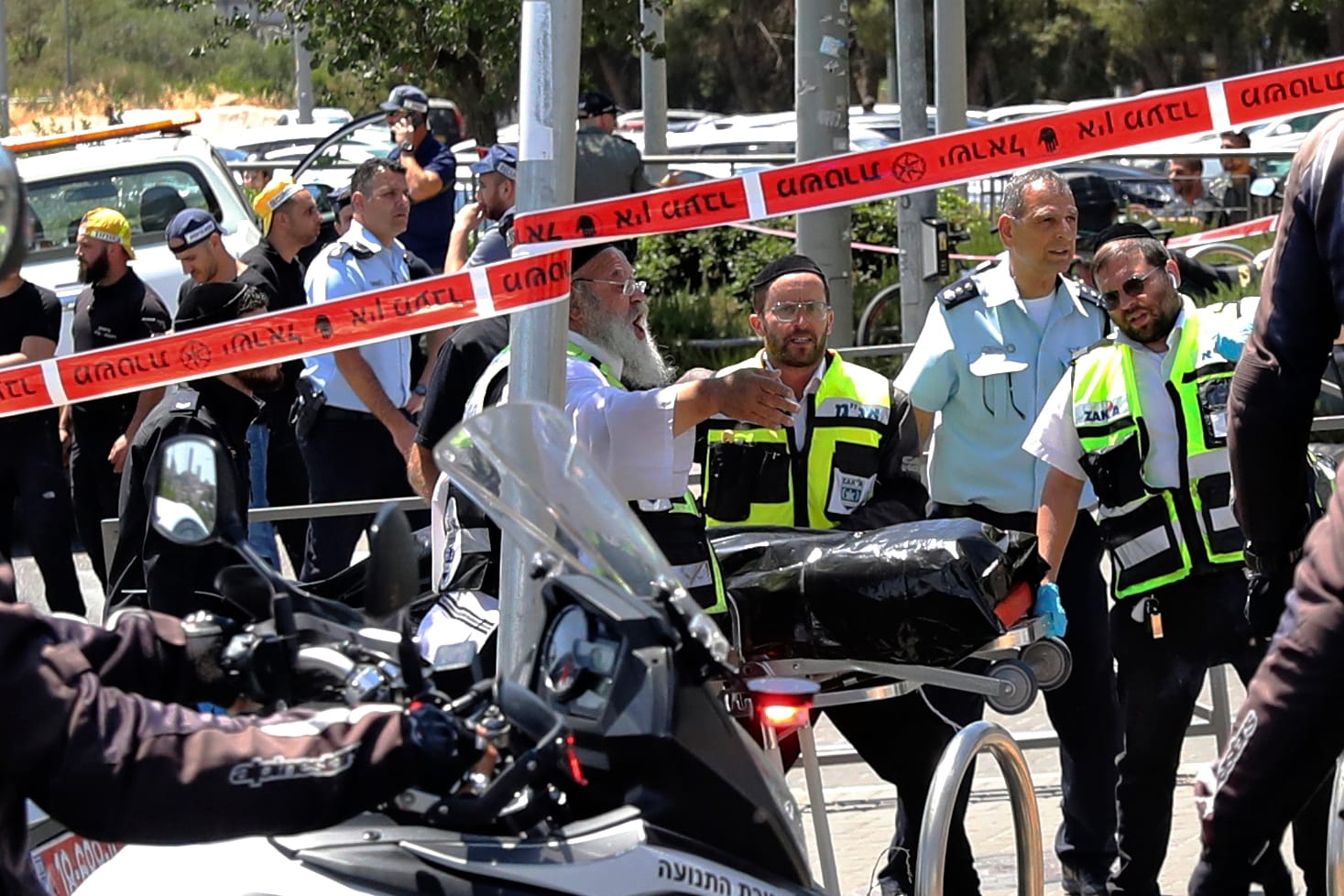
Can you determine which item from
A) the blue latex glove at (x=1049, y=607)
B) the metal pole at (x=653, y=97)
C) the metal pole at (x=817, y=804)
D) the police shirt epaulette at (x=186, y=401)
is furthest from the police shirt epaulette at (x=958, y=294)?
the metal pole at (x=653, y=97)

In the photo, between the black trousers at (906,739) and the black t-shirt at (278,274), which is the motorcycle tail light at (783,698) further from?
the black t-shirt at (278,274)

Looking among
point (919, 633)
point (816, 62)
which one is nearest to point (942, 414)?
point (919, 633)

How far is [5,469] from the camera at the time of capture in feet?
28.1

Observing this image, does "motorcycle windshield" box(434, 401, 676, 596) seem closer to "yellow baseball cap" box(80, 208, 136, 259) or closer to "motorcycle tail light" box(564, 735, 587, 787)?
"motorcycle tail light" box(564, 735, 587, 787)

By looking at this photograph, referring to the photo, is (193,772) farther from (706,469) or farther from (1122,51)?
(1122,51)

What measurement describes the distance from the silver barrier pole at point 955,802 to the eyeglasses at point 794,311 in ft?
4.74

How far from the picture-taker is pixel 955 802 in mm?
4285

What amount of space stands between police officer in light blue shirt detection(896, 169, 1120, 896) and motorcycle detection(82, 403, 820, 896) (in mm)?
2802

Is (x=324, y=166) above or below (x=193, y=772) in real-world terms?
above

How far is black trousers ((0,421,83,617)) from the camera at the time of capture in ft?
27.9

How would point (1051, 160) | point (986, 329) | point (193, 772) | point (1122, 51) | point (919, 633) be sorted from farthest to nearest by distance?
point (1122, 51) < point (986, 329) < point (1051, 160) < point (919, 633) < point (193, 772)

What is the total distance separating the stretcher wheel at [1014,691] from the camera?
4469 mm

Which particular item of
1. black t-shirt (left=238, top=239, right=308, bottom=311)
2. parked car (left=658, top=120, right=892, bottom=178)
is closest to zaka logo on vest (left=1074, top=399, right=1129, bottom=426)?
black t-shirt (left=238, top=239, right=308, bottom=311)

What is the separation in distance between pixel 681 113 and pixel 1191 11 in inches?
456
